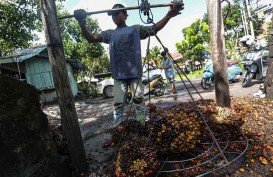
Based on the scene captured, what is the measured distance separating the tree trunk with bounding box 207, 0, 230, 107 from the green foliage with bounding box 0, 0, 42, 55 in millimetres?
9653

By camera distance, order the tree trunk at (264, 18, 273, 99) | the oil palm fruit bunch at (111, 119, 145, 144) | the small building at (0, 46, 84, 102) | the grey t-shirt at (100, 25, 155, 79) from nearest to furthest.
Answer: the oil palm fruit bunch at (111, 119, 145, 144)
the grey t-shirt at (100, 25, 155, 79)
the tree trunk at (264, 18, 273, 99)
the small building at (0, 46, 84, 102)

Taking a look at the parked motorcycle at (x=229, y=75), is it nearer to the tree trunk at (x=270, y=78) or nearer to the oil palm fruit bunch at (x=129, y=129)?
the tree trunk at (x=270, y=78)

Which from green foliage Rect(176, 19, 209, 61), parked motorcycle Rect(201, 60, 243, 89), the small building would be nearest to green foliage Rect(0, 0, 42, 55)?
the small building

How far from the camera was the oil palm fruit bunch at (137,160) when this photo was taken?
7.18 ft

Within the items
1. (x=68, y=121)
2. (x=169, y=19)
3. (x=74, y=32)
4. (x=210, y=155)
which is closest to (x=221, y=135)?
(x=210, y=155)

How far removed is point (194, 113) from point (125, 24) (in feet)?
5.69

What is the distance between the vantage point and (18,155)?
220cm

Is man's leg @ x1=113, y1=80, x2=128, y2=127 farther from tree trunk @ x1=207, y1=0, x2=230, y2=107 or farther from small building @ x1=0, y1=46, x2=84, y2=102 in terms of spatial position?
small building @ x1=0, y1=46, x2=84, y2=102

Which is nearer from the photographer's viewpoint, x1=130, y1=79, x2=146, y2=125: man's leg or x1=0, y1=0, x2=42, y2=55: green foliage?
x1=130, y1=79, x2=146, y2=125: man's leg

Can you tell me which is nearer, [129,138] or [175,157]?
[129,138]

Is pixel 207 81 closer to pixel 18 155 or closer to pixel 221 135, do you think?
pixel 221 135

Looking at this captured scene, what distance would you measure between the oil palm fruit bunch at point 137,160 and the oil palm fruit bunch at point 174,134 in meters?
0.33

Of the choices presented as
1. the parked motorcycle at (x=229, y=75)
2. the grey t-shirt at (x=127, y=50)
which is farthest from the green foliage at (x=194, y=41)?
the grey t-shirt at (x=127, y=50)

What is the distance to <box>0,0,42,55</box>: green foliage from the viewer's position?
1104 cm
